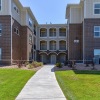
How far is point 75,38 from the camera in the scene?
3136 centimetres

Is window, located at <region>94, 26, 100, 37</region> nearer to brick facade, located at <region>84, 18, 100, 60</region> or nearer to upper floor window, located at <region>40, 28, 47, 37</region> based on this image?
brick facade, located at <region>84, 18, 100, 60</region>

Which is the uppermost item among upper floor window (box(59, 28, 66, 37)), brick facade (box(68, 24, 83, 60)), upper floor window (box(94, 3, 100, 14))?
upper floor window (box(94, 3, 100, 14))

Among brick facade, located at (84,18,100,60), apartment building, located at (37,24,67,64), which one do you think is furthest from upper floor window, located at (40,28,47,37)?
brick facade, located at (84,18,100,60)

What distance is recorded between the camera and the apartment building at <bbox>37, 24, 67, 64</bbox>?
43.6m

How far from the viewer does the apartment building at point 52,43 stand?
43562mm

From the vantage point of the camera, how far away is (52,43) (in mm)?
44469

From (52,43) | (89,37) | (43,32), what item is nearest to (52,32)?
(43,32)

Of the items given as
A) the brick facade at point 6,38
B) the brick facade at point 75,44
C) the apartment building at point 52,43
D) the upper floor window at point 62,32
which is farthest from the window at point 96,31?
the upper floor window at point 62,32

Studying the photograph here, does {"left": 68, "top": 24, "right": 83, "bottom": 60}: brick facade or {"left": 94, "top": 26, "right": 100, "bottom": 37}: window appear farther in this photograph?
{"left": 68, "top": 24, "right": 83, "bottom": 60}: brick facade

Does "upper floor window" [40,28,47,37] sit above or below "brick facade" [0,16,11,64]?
above

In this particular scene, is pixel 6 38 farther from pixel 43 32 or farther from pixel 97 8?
pixel 43 32

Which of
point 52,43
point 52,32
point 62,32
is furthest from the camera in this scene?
point 52,43

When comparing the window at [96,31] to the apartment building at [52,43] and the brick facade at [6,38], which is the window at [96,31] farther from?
the apartment building at [52,43]

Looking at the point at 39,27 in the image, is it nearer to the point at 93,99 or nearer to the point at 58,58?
the point at 58,58
